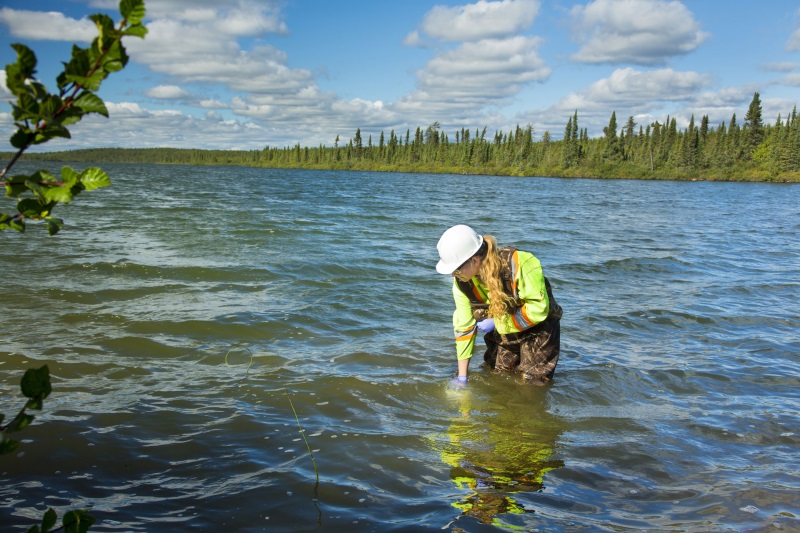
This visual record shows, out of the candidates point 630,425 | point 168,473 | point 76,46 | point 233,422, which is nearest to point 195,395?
point 233,422

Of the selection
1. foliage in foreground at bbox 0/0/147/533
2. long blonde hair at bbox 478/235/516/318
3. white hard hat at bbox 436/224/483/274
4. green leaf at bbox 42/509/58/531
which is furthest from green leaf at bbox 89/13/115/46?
long blonde hair at bbox 478/235/516/318

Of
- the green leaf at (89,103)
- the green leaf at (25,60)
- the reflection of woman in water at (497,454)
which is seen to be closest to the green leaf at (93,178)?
the green leaf at (89,103)

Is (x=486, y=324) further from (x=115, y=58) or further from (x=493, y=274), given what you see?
(x=115, y=58)

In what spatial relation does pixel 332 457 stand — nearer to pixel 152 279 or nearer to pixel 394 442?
pixel 394 442

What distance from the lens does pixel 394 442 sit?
5.25 m

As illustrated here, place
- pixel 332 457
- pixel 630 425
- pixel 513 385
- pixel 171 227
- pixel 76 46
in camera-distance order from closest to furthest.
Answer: pixel 76 46 → pixel 332 457 → pixel 630 425 → pixel 513 385 → pixel 171 227

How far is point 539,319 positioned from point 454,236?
143 centimetres

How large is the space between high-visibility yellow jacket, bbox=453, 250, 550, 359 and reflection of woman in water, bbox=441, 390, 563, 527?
82 centimetres

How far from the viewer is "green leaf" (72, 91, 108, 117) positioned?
1708mm

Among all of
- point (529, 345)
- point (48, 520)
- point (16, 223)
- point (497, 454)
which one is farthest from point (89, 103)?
point (529, 345)

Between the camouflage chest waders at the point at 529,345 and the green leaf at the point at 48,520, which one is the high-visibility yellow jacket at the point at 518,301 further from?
the green leaf at the point at 48,520

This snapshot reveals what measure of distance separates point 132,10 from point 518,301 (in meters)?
5.08

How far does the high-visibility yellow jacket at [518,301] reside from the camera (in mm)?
5957

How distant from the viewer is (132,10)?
5.51 feet
